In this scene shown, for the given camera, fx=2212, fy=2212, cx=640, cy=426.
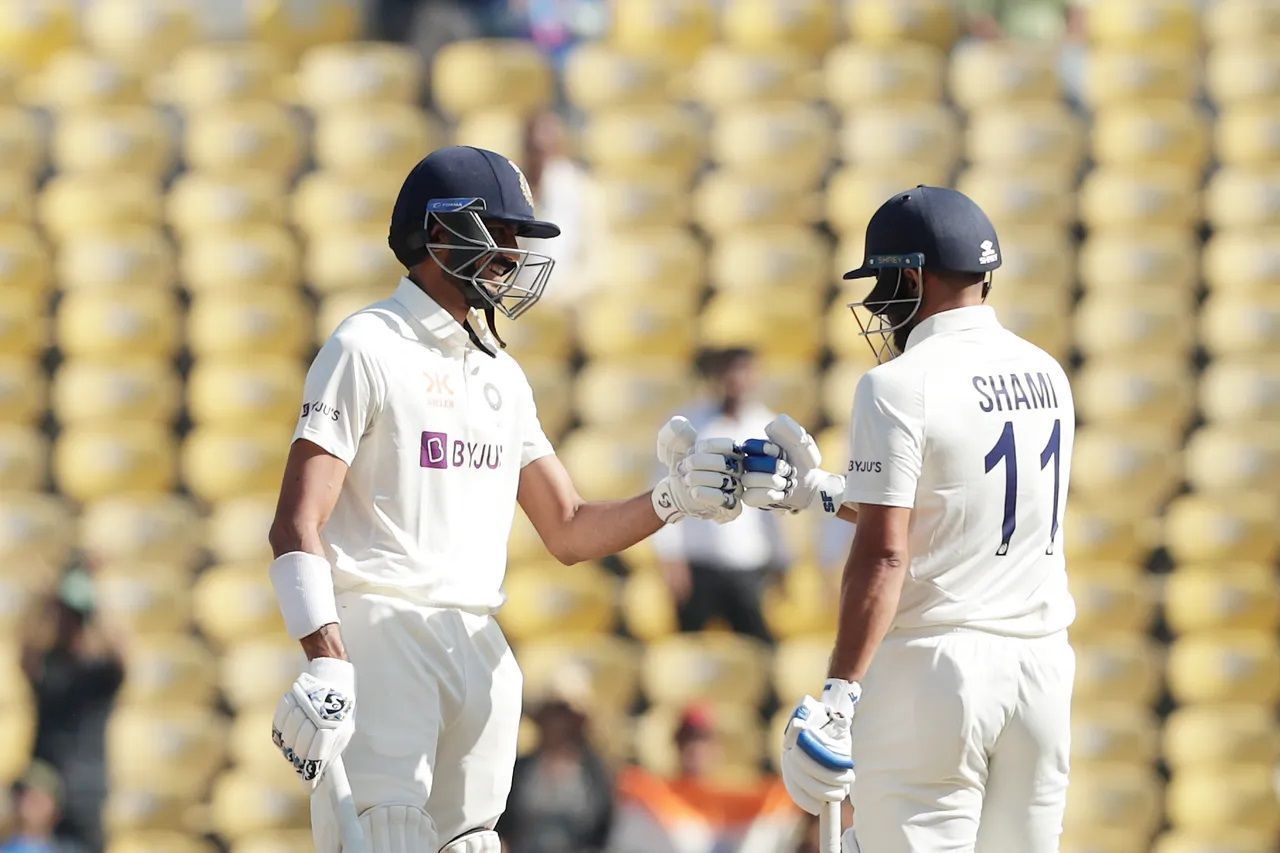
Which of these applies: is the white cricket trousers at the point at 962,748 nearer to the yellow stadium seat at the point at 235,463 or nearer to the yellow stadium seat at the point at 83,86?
the yellow stadium seat at the point at 235,463

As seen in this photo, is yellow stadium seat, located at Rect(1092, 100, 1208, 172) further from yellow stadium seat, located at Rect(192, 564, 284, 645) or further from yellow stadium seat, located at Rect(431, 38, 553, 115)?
yellow stadium seat, located at Rect(192, 564, 284, 645)

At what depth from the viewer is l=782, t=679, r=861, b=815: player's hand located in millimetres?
4504

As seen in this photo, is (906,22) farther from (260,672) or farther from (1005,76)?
(260,672)

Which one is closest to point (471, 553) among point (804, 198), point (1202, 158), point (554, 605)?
point (554, 605)

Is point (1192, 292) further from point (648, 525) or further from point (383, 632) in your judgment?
point (383, 632)

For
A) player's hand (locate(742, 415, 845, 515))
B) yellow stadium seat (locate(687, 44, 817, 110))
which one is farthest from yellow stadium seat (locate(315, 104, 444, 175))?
player's hand (locate(742, 415, 845, 515))

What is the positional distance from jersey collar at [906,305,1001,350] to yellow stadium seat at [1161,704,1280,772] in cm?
436

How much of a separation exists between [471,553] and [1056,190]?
223 inches

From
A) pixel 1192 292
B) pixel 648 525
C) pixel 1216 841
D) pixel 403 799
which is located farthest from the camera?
pixel 1192 292

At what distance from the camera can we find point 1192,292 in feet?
31.4

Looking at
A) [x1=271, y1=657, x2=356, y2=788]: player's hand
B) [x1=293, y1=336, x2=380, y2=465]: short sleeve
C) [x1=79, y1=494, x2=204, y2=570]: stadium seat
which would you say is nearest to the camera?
[x1=271, y1=657, x2=356, y2=788]: player's hand

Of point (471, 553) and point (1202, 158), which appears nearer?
point (471, 553)

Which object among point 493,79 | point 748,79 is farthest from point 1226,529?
point 493,79

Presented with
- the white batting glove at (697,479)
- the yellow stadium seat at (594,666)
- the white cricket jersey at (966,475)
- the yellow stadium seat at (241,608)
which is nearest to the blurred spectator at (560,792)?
the yellow stadium seat at (594,666)
